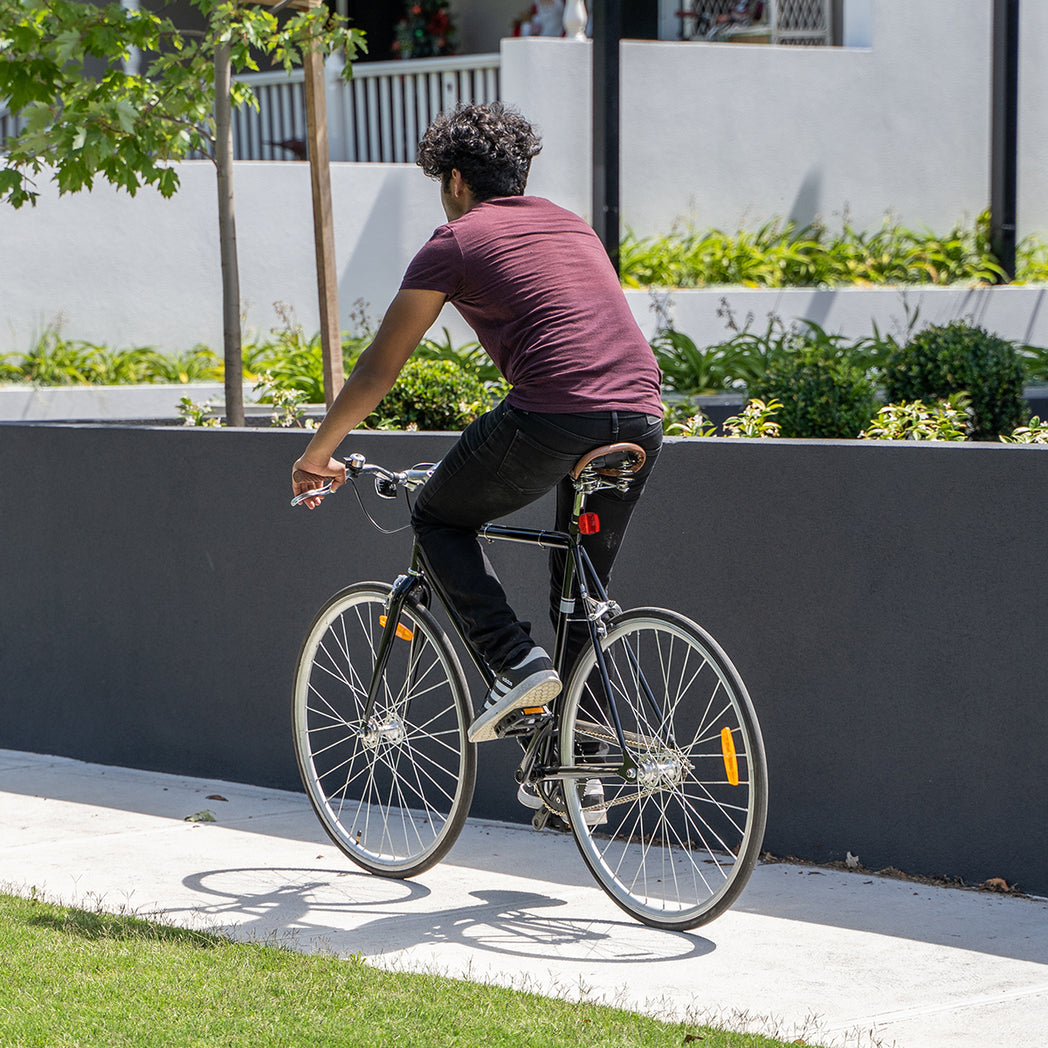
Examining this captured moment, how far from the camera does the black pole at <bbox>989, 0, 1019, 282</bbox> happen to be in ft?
40.9

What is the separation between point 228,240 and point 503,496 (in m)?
3.07

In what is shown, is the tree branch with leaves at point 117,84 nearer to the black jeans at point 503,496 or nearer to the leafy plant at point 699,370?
the black jeans at point 503,496

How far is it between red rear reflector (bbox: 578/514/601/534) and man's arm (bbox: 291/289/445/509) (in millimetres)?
627

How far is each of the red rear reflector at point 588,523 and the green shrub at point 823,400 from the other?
2775mm

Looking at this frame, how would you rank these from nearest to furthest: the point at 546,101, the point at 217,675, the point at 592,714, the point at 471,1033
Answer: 1. the point at 471,1033
2. the point at 592,714
3. the point at 217,675
4. the point at 546,101

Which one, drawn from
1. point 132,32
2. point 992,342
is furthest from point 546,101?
point 132,32

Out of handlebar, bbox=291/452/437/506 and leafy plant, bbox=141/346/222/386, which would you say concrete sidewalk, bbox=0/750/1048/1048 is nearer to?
handlebar, bbox=291/452/437/506

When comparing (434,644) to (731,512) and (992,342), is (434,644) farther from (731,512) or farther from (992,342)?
(992,342)

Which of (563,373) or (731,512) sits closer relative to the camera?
(563,373)

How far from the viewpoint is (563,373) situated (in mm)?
4121

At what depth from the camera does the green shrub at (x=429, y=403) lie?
22.5ft

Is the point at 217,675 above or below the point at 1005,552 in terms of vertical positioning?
below

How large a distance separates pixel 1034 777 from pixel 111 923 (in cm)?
258

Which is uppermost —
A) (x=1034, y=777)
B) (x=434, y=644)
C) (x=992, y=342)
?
(x=992, y=342)
